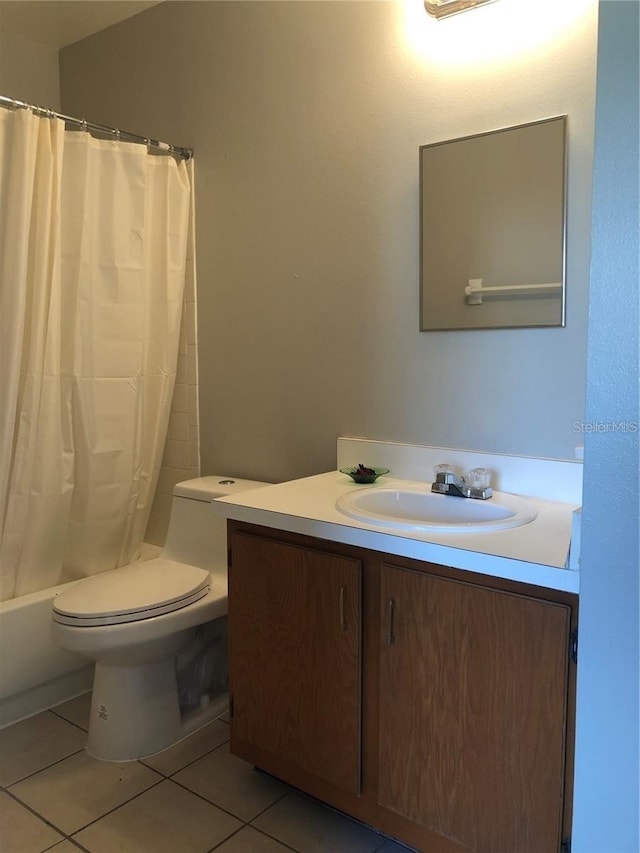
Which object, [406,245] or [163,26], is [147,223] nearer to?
[163,26]

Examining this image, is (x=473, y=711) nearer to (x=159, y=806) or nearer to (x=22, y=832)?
(x=159, y=806)

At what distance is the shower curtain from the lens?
2047 millimetres

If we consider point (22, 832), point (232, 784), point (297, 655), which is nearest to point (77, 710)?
point (22, 832)

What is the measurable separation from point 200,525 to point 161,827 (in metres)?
0.89

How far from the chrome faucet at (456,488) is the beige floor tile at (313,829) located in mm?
864

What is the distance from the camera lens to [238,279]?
2.37 m

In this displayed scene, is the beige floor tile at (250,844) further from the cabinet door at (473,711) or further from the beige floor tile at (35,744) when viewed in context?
the beige floor tile at (35,744)

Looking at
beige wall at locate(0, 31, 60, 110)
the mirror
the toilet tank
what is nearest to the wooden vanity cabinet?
the toilet tank

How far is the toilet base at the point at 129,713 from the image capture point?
76.9 inches

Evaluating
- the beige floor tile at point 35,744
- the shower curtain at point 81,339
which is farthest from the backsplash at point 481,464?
the beige floor tile at point 35,744

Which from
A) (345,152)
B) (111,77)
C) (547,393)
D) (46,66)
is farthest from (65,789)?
(46,66)

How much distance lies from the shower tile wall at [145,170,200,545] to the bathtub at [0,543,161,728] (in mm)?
535

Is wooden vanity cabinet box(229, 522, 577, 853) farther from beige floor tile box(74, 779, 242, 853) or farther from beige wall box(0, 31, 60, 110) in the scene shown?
beige wall box(0, 31, 60, 110)

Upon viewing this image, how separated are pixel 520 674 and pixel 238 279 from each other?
5.31 ft
